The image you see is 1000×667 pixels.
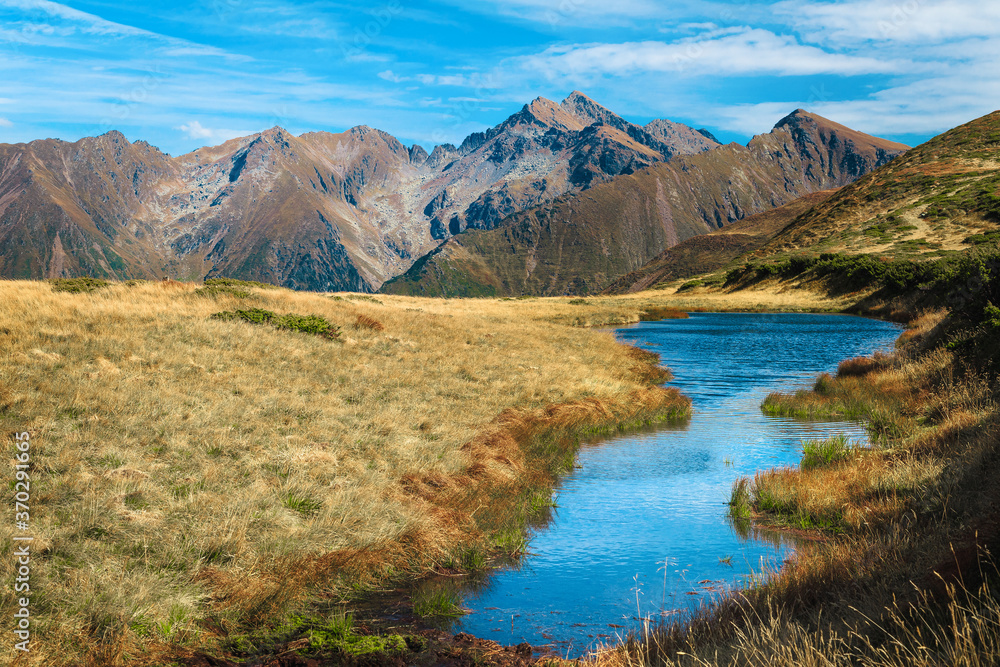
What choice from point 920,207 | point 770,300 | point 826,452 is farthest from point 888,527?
point 920,207

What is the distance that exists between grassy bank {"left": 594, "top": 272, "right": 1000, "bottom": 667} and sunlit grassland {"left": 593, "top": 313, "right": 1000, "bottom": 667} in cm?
3

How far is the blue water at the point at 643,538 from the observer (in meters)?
9.76

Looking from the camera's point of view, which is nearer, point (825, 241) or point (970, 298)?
point (970, 298)

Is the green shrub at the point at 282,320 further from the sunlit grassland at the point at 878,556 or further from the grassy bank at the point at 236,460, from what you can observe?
the sunlit grassland at the point at 878,556

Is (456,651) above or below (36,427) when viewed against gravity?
below

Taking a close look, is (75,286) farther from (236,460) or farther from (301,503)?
(301,503)

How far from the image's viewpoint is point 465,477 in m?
15.7

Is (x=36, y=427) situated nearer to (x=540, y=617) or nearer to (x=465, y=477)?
(x=465, y=477)

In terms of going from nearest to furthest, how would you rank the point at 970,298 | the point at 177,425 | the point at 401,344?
the point at 177,425, the point at 970,298, the point at 401,344

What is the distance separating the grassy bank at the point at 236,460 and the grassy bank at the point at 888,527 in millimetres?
5019

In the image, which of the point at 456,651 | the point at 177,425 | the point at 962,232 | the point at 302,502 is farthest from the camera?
the point at 962,232

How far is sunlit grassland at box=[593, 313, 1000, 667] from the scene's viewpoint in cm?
582

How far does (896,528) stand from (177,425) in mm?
14230

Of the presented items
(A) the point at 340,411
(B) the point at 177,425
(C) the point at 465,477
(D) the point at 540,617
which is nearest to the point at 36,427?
(B) the point at 177,425
